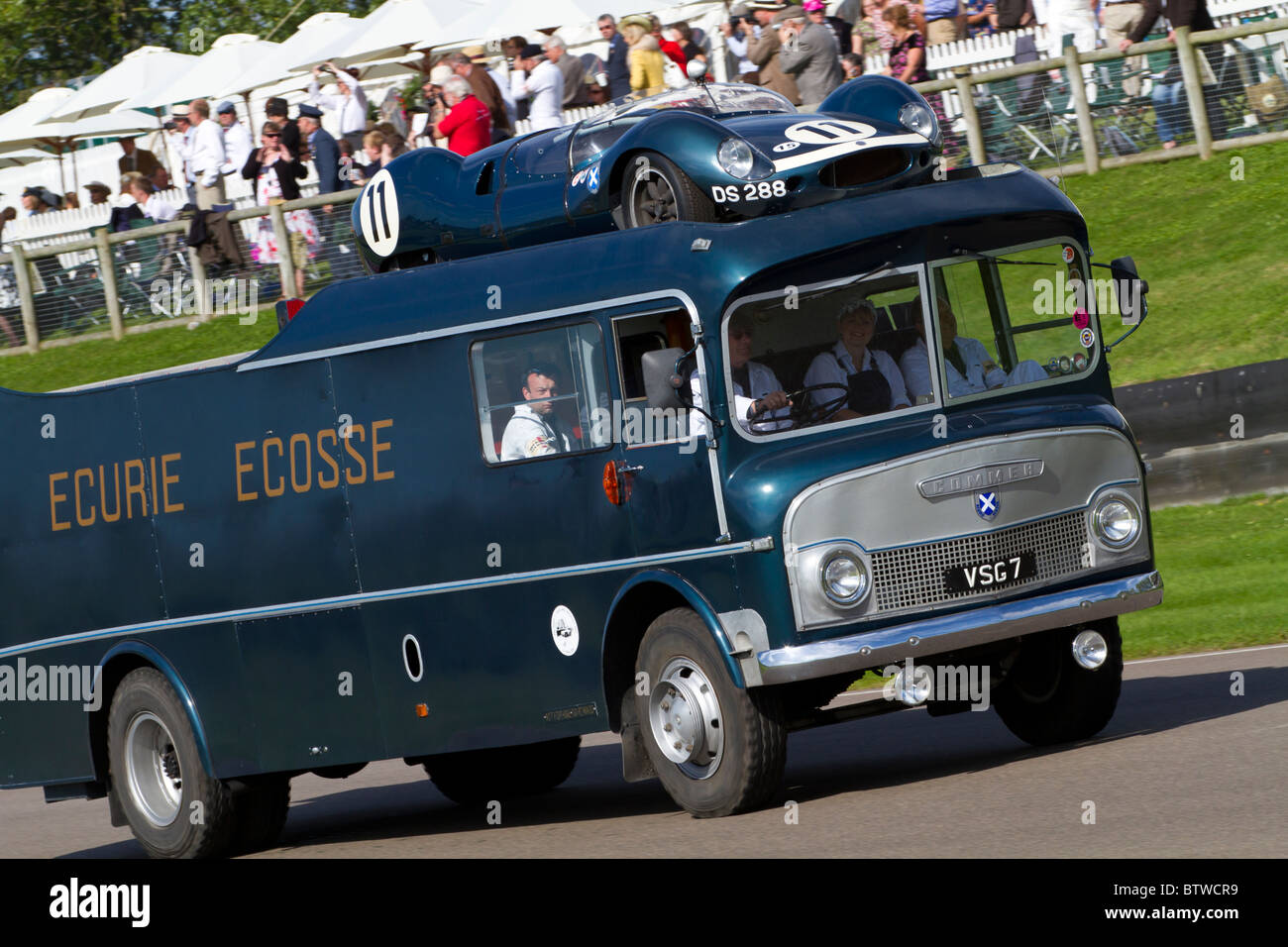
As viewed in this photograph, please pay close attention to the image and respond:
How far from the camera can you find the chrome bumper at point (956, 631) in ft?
30.0

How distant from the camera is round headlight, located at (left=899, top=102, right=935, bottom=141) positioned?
10.5 m

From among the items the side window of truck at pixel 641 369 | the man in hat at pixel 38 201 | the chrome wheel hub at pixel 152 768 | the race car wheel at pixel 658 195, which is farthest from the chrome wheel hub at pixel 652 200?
the man in hat at pixel 38 201

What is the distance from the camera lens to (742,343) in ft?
31.0

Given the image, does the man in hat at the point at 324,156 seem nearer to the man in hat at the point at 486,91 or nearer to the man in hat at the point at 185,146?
the man in hat at the point at 185,146

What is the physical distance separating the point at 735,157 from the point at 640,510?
1676mm

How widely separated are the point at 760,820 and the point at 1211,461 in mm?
8313

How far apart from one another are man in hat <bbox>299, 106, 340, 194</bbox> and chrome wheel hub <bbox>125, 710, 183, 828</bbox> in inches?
521

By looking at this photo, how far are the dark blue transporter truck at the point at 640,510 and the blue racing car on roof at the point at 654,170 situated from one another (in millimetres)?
329

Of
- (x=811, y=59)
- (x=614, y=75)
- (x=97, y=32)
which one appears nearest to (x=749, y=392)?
(x=811, y=59)

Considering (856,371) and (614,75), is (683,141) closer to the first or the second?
(856,371)

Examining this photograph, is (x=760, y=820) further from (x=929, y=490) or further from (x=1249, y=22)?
(x=1249, y=22)

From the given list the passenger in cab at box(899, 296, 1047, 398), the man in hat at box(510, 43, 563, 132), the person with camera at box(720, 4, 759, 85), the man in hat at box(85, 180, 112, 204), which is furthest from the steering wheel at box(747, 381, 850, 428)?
the man in hat at box(85, 180, 112, 204)

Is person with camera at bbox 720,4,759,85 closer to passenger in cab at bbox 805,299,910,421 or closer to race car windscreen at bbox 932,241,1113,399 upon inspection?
race car windscreen at bbox 932,241,1113,399
